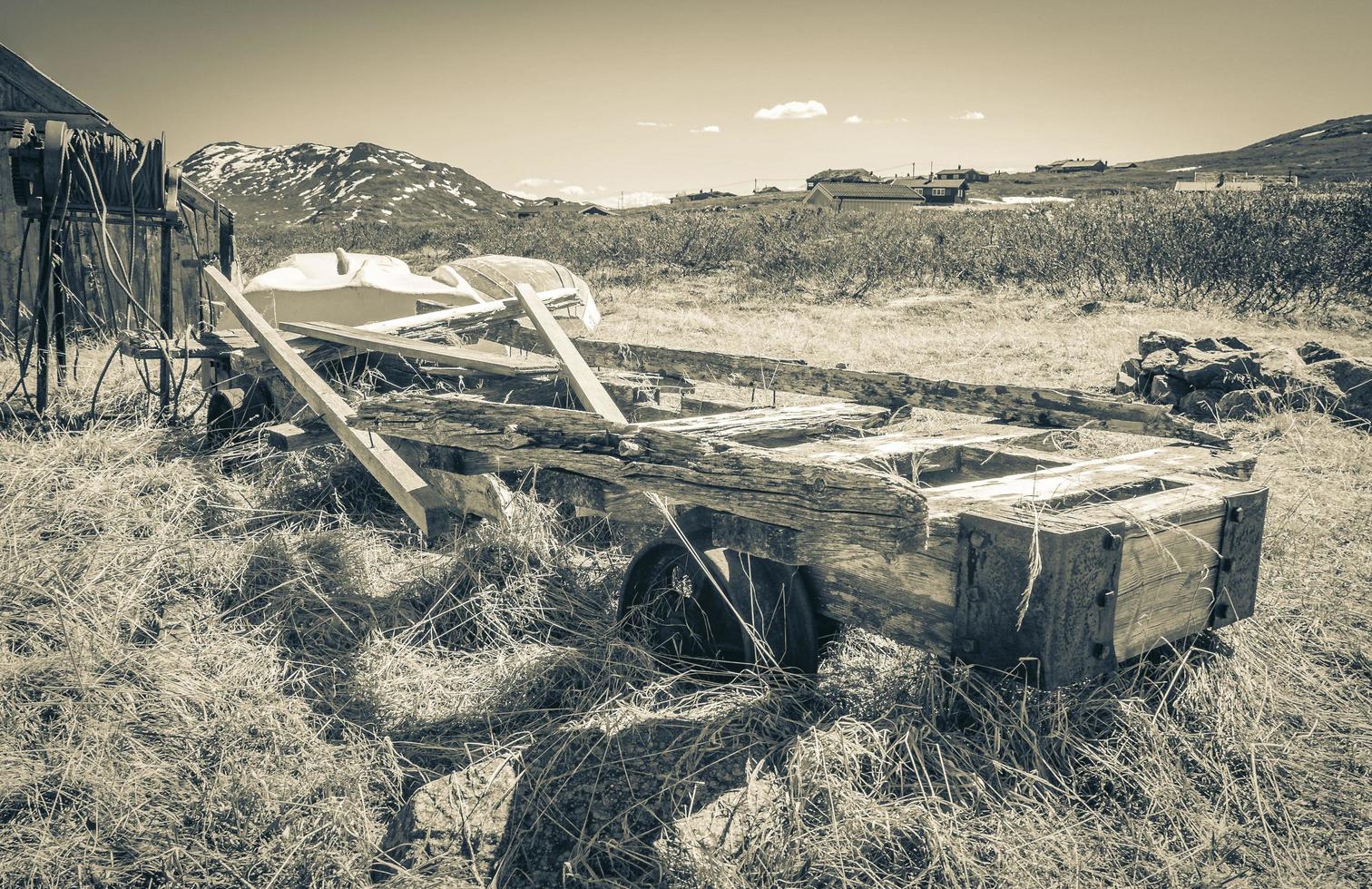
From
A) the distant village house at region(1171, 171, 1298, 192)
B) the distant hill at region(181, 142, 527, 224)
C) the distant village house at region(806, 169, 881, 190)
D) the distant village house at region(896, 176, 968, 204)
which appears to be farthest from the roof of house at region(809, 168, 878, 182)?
the distant hill at region(181, 142, 527, 224)

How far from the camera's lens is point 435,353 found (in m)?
5.23

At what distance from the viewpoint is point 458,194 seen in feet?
128

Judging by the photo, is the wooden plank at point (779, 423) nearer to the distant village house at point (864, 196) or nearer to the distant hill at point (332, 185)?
the distant hill at point (332, 185)

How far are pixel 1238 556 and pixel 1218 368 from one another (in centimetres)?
566

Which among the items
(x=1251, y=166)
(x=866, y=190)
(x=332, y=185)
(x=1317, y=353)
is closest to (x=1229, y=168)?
(x=1251, y=166)

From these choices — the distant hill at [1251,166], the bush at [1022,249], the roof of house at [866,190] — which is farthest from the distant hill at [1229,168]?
the bush at [1022,249]

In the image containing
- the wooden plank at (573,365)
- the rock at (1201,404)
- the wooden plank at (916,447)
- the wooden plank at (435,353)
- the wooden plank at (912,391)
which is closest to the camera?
the wooden plank at (916,447)

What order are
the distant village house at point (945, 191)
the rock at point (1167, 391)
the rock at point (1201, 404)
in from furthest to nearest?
the distant village house at point (945, 191), the rock at point (1167, 391), the rock at point (1201, 404)

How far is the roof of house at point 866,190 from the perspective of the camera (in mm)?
64000

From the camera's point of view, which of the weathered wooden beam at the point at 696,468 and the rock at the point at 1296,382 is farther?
the rock at the point at 1296,382

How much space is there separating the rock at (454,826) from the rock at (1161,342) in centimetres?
779

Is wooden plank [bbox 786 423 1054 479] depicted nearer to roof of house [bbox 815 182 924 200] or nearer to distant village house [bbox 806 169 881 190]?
roof of house [bbox 815 182 924 200]

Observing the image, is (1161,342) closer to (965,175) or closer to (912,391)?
(912,391)

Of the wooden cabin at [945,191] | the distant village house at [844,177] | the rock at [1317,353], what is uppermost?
the distant village house at [844,177]
